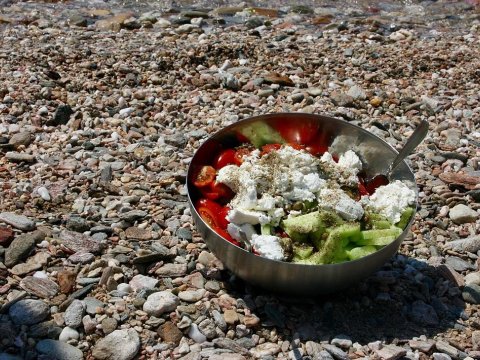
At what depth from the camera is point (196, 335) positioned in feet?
9.73

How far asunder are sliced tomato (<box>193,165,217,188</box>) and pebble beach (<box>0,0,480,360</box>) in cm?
48

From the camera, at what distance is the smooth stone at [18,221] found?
361 cm

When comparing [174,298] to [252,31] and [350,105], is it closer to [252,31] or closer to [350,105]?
[350,105]

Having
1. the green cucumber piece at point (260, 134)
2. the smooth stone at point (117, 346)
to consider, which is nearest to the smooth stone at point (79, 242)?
Answer: the smooth stone at point (117, 346)

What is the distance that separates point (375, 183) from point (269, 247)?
87cm

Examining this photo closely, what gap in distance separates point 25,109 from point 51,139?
21.8 inches

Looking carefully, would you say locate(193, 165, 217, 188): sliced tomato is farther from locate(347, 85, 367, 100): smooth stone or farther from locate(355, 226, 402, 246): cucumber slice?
locate(347, 85, 367, 100): smooth stone

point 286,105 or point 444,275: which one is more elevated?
point 286,105

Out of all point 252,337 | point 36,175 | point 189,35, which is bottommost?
point 252,337

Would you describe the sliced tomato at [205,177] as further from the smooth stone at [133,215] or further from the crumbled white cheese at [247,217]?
the smooth stone at [133,215]

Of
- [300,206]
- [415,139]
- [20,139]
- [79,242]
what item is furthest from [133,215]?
[415,139]

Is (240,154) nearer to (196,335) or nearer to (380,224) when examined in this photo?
(380,224)

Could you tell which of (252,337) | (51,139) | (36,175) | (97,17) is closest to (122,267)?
(252,337)

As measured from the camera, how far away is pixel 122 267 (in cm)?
→ 339
